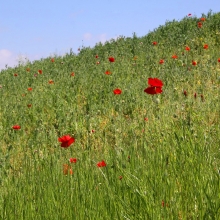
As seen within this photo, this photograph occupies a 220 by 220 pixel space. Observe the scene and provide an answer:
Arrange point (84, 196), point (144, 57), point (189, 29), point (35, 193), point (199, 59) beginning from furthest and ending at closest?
point (189, 29) < point (144, 57) < point (199, 59) < point (35, 193) < point (84, 196)

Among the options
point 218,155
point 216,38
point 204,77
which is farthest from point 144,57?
point 218,155

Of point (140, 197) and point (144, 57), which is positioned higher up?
point (144, 57)

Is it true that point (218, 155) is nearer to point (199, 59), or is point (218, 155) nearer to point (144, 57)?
point (199, 59)

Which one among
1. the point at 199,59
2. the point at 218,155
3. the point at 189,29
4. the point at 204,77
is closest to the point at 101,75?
the point at 199,59

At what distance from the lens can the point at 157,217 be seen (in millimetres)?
2006

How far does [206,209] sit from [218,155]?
0.81m

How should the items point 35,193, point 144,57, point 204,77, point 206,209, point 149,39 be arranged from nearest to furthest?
point 206,209 < point 35,193 < point 204,77 < point 144,57 < point 149,39

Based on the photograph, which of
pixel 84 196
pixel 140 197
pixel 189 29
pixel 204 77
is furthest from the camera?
pixel 189 29

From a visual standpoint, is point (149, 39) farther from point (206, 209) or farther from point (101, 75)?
point (206, 209)

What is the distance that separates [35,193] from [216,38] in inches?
365

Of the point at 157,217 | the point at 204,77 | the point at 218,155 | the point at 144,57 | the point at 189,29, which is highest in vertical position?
the point at 189,29

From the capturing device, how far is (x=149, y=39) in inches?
551

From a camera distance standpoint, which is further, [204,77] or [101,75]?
[101,75]

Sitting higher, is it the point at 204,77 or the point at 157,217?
the point at 204,77
